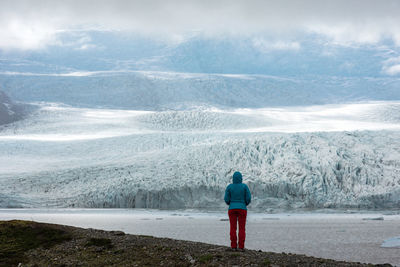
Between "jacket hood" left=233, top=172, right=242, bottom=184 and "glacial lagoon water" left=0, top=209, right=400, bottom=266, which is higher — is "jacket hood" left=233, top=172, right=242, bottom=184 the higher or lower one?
the higher one

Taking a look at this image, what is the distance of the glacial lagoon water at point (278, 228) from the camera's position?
773 cm

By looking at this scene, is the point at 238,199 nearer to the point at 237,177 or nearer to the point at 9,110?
the point at 237,177

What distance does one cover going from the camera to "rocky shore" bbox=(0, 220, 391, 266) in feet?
17.9

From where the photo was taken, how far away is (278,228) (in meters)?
11.0

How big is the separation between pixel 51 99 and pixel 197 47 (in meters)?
28.4

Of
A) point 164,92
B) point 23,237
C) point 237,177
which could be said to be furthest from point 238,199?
point 164,92

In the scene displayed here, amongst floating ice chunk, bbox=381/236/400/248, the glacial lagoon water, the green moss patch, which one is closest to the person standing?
the glacial lagoon water

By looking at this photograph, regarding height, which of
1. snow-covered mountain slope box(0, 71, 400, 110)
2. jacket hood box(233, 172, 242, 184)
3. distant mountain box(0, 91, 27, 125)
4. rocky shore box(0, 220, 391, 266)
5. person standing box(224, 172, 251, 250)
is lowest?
rocky shore box(0, 220, 391, 266)

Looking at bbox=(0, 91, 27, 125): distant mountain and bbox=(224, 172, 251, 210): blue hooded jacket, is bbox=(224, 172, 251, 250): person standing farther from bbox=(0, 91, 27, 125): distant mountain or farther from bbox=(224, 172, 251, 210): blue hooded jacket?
bbox=(0, 91, 27, 125): distant mountain

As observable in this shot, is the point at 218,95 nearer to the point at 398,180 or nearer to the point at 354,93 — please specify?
the point at 354,93

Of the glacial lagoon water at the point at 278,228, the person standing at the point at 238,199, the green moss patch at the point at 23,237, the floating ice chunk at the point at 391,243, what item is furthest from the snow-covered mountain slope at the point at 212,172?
the person standing at the point at 238,199

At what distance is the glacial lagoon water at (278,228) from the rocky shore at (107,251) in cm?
177

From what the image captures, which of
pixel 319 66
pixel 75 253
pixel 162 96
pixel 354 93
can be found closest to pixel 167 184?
pixel 75 253

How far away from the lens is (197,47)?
65375 mm
